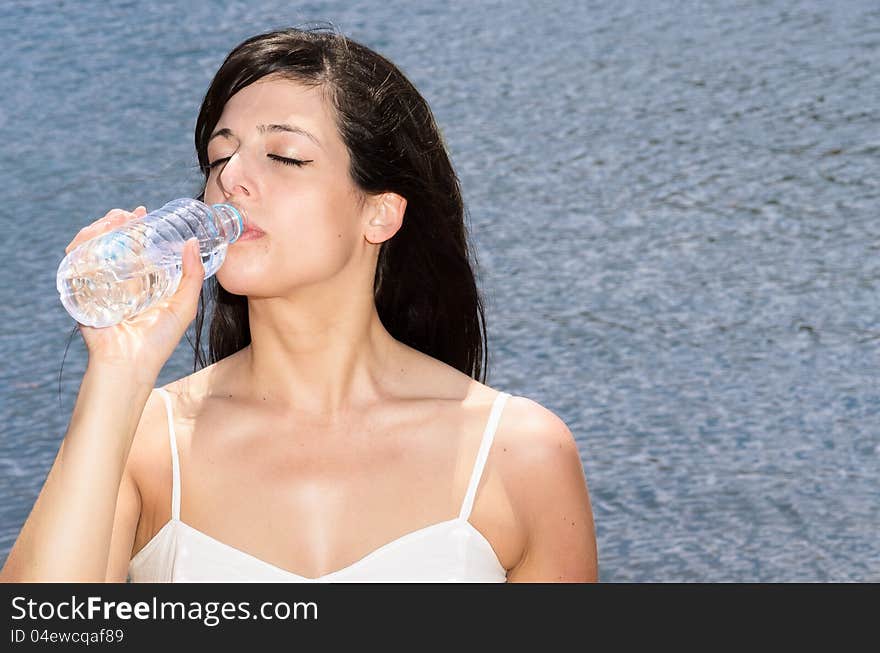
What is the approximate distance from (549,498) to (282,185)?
0.82m

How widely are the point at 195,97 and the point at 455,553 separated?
22.1ft

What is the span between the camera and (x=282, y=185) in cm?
312

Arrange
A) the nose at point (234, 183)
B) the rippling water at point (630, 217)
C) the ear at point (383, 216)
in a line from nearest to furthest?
the nose at point (234, 183) → the ear at point (383, 216) → the rippling water at point (630, 217)

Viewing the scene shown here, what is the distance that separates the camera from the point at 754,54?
32.5 feet

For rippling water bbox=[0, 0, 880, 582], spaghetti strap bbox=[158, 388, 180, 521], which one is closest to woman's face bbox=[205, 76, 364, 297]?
spaghetti strap bbox=[158, 388, 180, 521]

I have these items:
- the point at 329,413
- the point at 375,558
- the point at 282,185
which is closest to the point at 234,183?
the point at 282,185

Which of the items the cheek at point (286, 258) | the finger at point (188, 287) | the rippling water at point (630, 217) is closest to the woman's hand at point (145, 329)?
the finger at point (188, 287)

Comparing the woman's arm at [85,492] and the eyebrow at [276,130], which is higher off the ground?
the eyebrow at [276,130]

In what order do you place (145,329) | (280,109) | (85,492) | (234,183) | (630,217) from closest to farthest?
1. (85,492)
2. (145,329)
3. (234,183)
4. (280,109)
5. (630,217)

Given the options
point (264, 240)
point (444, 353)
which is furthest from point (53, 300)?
point (264, 240)

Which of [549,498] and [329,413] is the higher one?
[329,413]

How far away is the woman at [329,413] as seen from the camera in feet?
10.4

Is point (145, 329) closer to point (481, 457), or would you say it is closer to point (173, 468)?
point (173, 468)

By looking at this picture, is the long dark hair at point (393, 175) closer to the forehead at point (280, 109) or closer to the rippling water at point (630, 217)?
the forehead at point (280, 109)
